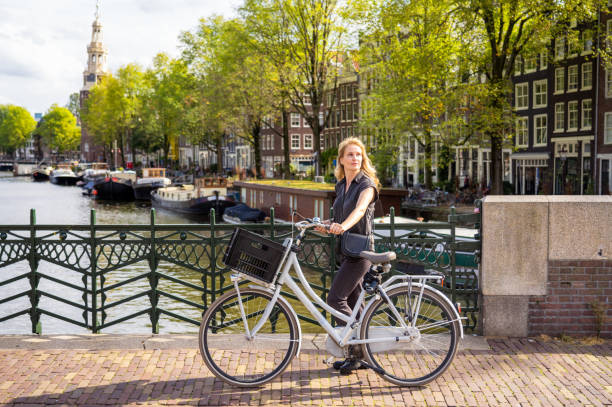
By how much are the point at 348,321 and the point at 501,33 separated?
23.8 metres

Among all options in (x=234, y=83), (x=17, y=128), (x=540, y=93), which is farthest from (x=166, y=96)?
(x=17, y=128)

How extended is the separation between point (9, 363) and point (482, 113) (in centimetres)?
2395

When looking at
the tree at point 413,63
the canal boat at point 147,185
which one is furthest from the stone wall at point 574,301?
the canal boat at point 147,185

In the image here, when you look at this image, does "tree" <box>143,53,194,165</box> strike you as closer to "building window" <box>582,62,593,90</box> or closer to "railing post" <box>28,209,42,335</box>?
"building window" <box>582,62,593,90</box>

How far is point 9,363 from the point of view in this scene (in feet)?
18.6

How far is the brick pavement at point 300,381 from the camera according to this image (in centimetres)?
491

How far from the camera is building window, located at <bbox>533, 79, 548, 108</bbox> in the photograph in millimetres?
38375

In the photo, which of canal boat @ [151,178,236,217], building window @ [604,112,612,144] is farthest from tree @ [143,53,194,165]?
building window @ [604,112,612,144]

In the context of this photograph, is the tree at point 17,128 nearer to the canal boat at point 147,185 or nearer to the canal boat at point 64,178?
the canal boat at point 64,178

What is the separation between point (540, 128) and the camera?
38.6m

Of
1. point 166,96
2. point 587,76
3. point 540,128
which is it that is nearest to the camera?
point 587,76

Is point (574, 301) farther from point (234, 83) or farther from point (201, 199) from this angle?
point (201, 199)

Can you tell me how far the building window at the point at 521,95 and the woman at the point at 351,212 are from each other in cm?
3635

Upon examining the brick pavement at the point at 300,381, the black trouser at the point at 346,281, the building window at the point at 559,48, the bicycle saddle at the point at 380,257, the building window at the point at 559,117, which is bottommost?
the brick pavement at the point at 300,381
